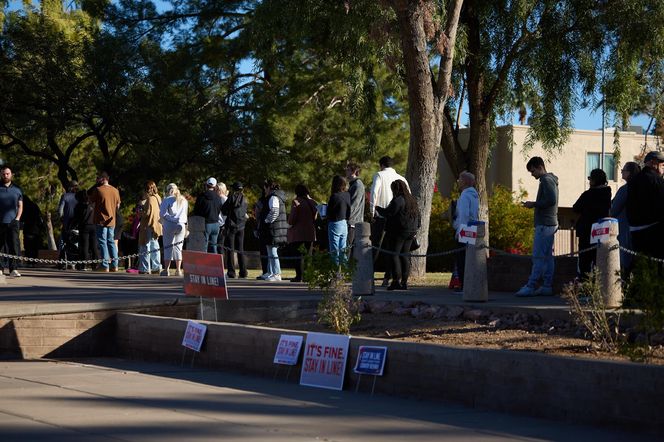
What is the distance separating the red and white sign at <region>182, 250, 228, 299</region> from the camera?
13527 mm

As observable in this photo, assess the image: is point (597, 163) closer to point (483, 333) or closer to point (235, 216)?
point (235, 216)

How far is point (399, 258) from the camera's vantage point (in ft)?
54.6

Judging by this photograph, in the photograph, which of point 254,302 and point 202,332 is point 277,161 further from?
point 202,332

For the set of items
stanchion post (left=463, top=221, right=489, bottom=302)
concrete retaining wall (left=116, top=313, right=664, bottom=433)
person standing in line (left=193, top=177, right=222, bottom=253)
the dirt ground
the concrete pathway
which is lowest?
the concrete pathway

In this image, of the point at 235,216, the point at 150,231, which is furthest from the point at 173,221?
the point at 150,231

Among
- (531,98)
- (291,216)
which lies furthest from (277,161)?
(291,216)

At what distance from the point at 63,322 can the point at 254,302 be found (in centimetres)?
248

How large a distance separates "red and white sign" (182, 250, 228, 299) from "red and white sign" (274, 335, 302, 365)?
232 cm

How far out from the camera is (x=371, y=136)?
26.5 m

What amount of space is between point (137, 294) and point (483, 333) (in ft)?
18.9

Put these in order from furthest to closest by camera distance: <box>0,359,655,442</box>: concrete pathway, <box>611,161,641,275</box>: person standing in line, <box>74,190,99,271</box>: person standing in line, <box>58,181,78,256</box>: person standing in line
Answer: <box>58,181,78,256</box>: person standing in line
<box>74,190,99,271</box>: person standing in line
<box>611,161,641,275</box>: person standing in line
<box>0,359,655,442</box>: concrete pathway

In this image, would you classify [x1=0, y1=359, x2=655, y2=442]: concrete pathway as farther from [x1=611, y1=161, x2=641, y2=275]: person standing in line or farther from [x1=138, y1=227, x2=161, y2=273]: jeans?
[x1=138, y1=227, x2=161, y2=273]: jeans

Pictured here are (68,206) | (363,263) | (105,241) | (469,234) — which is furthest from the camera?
(68,206)

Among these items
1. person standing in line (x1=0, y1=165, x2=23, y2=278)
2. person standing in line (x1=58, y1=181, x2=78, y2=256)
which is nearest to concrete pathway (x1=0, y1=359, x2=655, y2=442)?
person standing in line (x1=0, y1=165, x2=23, y2=278)
